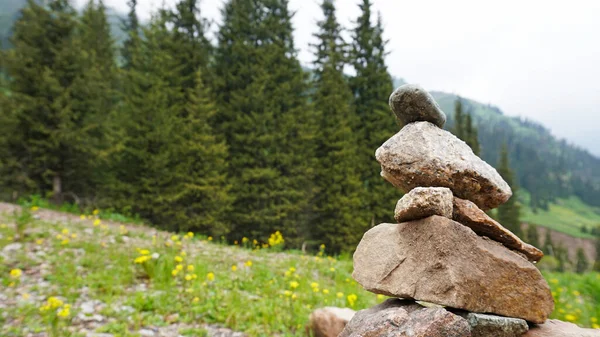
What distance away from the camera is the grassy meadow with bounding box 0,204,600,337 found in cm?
508

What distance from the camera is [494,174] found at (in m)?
3.15

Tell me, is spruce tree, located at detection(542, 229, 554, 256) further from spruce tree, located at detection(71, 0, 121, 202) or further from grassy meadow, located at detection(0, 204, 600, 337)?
spruce tree, located at detection(71, 0, 121, 202)

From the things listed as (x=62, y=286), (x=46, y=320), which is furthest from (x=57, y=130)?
(x=46, y=320)

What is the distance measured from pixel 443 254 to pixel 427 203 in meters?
0.42

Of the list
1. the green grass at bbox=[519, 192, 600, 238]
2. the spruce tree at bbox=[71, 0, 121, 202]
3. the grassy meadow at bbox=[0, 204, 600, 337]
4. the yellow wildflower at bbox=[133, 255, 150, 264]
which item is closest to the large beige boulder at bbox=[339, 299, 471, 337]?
the grassy meadow at bbox=[0, 204, 600, 337]

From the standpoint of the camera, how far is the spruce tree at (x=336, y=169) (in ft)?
58.5

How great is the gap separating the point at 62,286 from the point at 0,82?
14.7m

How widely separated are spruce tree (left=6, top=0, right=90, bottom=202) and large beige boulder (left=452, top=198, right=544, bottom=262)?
15.3 m

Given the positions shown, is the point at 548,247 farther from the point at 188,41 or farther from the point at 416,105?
the point at 416,105

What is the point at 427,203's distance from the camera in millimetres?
2748

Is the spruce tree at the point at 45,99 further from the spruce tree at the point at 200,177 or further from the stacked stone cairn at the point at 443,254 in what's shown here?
the stacked stone cairn at the point at 443,254

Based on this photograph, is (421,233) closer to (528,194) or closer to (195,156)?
(195,156)

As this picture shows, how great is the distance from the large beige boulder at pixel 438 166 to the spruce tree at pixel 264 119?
13.7 meters

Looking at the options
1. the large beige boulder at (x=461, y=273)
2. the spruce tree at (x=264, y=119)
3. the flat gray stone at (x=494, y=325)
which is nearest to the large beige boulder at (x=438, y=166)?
the large beige boulder at (x=461, y=273)
